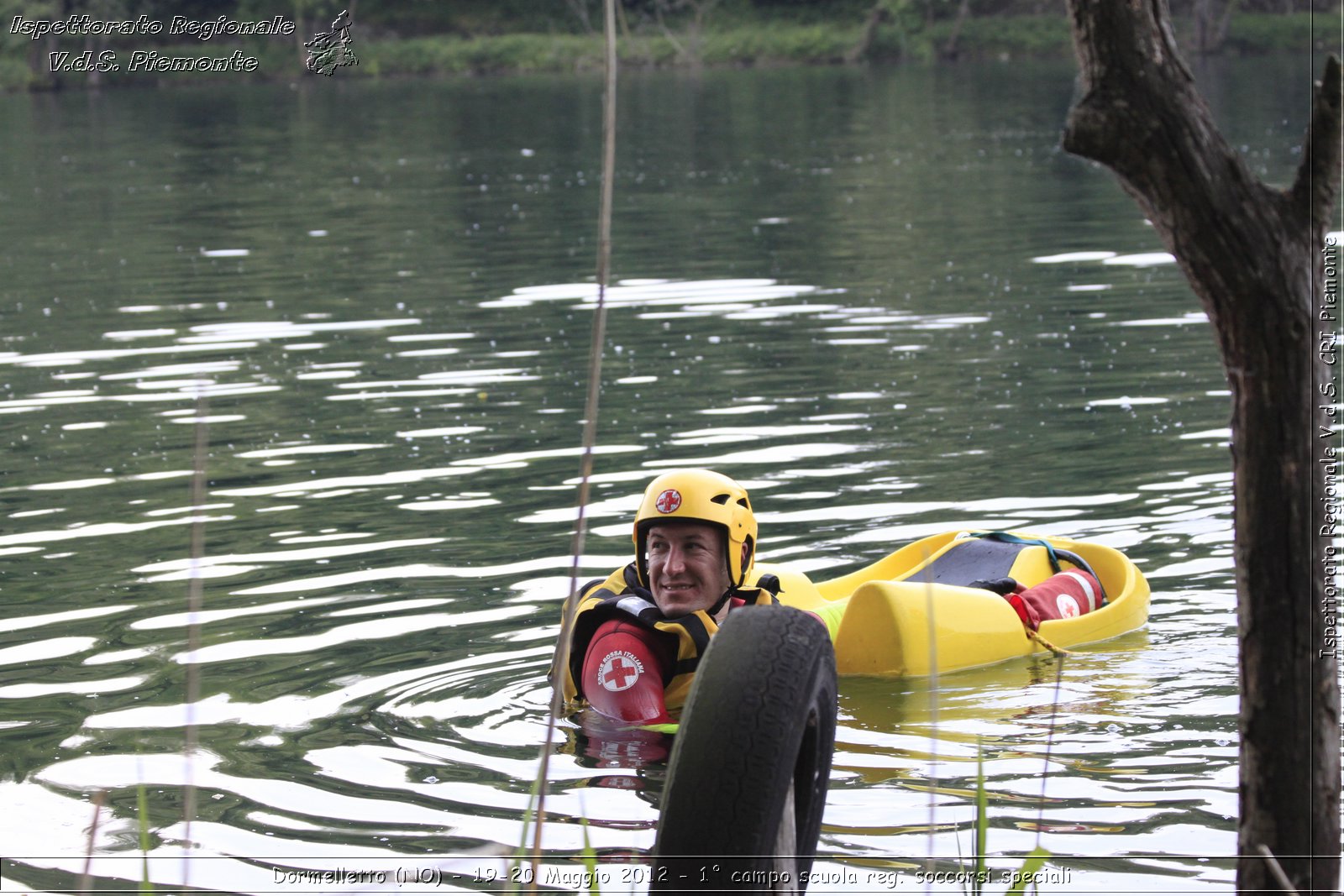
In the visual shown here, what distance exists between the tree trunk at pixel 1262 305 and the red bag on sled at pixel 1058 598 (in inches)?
172

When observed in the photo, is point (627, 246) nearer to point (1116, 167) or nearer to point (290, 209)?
point (290, 209)

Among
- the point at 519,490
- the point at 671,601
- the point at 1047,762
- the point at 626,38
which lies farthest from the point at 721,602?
the point at 626,38

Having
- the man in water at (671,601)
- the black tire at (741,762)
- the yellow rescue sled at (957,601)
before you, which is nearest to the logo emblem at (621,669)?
the man in water at (671,601)

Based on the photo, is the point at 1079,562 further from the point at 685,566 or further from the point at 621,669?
the point at 621,669

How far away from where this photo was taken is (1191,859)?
5.35 metres

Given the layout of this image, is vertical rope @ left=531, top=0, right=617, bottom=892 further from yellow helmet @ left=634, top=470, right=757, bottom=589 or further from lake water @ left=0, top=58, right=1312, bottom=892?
yellow helmet @ left=634, top=470, right=757, bottom=589

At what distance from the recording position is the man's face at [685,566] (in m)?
6.79

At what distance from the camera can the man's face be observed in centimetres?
679

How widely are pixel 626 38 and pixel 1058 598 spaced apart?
59.4m

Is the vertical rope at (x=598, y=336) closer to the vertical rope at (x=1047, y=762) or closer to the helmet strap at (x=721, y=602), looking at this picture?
the vertical rope at (x=1047, y=762)

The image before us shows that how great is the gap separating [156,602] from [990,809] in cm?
428

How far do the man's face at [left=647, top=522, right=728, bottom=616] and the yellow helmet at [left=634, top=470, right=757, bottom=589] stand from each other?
0.13 feet

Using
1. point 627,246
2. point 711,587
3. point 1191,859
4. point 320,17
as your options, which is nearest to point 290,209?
point 627,246

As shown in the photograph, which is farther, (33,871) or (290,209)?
(290,209)
